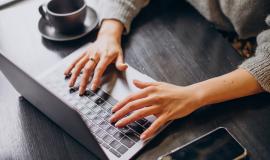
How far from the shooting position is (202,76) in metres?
0.80

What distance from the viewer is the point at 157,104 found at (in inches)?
29.0

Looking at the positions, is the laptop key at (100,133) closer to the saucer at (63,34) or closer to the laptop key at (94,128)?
the laptop key at (94,128)

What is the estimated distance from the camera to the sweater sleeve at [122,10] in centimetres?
93

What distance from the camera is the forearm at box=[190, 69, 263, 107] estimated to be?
74 cm

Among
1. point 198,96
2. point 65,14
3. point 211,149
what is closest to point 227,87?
point 198,96

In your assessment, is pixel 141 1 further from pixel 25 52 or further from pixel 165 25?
pixel 25 52

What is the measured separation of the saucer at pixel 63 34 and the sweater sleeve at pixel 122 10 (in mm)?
26

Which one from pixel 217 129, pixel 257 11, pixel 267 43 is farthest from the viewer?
pixel 257 11

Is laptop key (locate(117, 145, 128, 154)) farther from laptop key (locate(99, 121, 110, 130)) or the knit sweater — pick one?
the knit sweater

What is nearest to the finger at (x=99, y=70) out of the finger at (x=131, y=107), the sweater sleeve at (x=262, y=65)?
the finger at (x=131, y=107)

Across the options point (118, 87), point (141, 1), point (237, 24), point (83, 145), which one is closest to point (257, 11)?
point (237, 24)

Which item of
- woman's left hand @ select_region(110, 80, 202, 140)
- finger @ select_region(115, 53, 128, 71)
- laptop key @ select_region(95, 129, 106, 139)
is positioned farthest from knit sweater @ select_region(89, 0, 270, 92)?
laptop key @ select_region(95, 129, 106, 139)

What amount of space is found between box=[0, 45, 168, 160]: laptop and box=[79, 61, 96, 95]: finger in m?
0.01

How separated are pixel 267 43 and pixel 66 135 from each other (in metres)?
0.49
